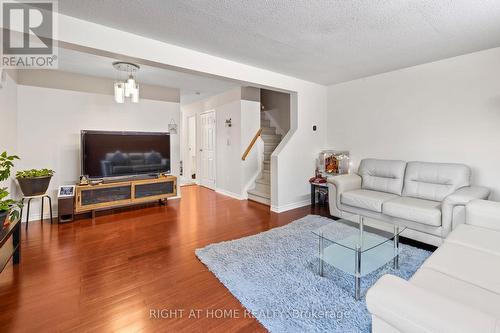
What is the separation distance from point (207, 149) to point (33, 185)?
3.59m

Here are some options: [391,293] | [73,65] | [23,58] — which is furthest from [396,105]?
[23,58]

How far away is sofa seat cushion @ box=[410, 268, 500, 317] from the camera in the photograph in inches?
45.2

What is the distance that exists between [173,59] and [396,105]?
3.30m

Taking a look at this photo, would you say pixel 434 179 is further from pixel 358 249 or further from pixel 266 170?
pixel 266 170

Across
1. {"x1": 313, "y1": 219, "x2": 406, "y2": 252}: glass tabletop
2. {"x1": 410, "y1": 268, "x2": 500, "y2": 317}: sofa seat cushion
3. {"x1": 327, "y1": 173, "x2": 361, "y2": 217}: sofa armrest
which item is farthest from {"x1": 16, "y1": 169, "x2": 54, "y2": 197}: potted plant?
{"x1": 410, "y1": 268, "x2": 500, "y2": 317}: sofa seat cushion

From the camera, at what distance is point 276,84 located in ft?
12.6

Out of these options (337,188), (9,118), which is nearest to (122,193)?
(9,118)

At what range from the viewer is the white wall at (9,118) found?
9.37 feet

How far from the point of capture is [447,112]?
3.28 metres

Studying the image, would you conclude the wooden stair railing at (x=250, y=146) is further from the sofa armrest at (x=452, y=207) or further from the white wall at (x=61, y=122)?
the sofa armrest at (x=452, y=207)

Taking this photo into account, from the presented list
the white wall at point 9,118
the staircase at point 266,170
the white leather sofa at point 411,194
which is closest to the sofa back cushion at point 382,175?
the white leather sofa at point 411,194

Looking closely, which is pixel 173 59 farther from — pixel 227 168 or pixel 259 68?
pixel 227 168

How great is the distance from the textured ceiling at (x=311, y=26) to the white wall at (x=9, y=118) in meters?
1.75

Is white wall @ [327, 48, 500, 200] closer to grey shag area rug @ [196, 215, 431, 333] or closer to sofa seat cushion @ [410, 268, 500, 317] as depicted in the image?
grey shag area rug @ [196, 215, 431, 333]
